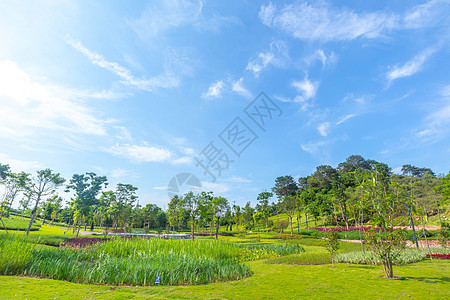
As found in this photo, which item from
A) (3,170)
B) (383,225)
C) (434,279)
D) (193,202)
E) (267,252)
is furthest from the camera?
(3,170)

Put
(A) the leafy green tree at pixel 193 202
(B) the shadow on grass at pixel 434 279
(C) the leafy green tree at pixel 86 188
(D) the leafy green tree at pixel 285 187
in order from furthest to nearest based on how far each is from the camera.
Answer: (D) the leafy green tree at pixel 285 187, (C) the leafy green tree at pixel 86 188, (A) the leafy green tree at pixel 193 202, (B) the shadow on grass at pixel 434 279

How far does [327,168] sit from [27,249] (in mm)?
63226

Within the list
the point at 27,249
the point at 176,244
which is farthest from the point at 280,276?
the point at 27,249

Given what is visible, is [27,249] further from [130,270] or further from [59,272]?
[130,270]

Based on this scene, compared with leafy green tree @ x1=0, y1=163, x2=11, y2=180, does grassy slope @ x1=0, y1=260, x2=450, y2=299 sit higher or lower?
lower

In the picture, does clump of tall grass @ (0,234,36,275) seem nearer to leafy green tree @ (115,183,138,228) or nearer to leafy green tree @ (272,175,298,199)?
leafy green tree @ (115,183,138,228)

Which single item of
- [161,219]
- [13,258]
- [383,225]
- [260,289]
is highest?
[161,219]

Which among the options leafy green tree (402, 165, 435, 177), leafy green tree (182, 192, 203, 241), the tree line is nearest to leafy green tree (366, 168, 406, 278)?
the tree line

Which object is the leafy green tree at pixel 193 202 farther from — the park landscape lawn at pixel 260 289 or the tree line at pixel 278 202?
the park landscape lawn at pixel 260 289

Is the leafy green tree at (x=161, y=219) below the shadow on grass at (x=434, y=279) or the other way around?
the other way around

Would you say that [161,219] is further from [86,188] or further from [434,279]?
[434,279]

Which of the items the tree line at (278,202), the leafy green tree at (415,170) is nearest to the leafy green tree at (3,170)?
the tree line at (278,202)

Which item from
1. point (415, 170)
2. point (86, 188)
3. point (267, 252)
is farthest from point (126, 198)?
point (415, 170)

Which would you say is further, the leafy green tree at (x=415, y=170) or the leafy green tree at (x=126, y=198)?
the leafy green tree at (x=415, y=170)
